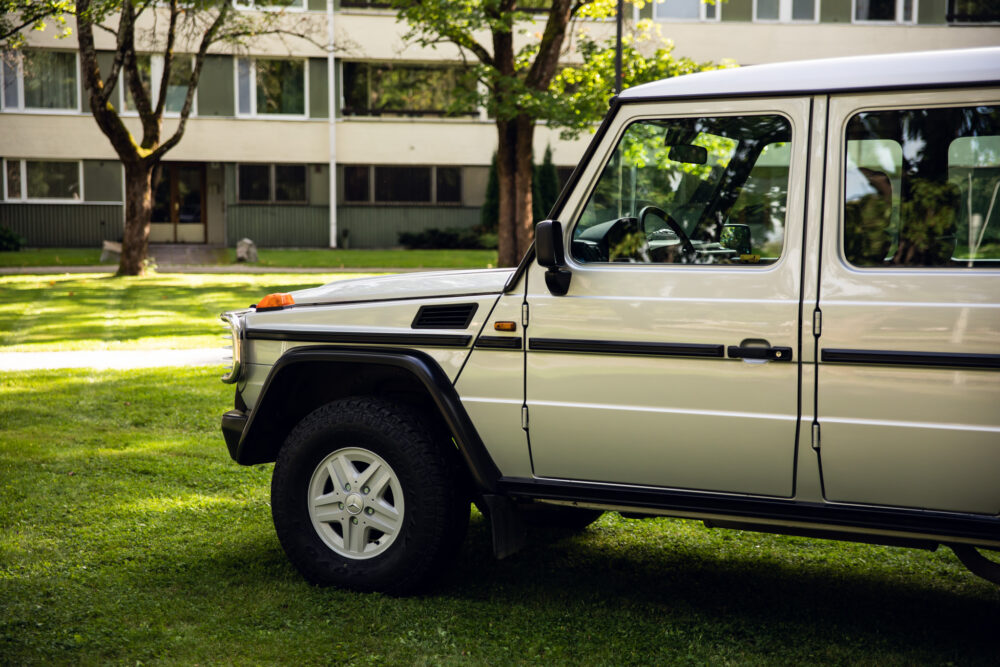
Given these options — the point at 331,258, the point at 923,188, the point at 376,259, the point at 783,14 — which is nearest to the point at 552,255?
the point at 923,188

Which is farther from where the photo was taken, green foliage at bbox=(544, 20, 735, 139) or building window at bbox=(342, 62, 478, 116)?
building window at bbox=(342, 62, 478, 116)

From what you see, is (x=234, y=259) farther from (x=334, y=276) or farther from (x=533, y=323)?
(x=533, y=323)

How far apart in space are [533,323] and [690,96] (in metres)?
1.06

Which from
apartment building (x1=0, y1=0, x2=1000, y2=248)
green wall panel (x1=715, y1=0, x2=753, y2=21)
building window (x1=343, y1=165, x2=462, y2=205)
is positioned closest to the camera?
apartment building (x1=0, y1=0, x2=1000, y2=248)

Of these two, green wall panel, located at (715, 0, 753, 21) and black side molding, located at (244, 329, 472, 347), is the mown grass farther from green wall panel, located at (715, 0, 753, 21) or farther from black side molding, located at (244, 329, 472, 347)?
black side molding, located at (244, 329, 472, 347)

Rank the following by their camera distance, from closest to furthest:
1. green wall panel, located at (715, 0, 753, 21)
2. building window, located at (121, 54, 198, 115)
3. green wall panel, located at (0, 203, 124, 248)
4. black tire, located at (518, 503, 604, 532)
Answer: black tire, located at (518, 503, 604, 532) < building window, located at (121, 54, 198, 115) < green wall panel, located at (0, 203, 124, 248) < green wall panel, located at (715, 0, 753, 21)

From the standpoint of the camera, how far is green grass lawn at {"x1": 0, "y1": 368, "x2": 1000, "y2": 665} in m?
4.04

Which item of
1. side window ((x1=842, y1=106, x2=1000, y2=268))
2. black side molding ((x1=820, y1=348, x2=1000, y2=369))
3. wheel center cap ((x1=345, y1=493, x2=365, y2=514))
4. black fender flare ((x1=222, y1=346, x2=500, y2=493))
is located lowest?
wheel center cap ((x1=345, y1=493, x2=365, y2=514))

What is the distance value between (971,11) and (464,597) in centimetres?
3600

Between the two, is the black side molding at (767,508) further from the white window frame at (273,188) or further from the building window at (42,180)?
the building window at (42,180)

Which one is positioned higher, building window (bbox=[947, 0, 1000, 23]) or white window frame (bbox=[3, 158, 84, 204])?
building window (bbox=[947, 0, 1000, 23])

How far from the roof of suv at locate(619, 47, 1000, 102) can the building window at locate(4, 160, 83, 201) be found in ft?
109

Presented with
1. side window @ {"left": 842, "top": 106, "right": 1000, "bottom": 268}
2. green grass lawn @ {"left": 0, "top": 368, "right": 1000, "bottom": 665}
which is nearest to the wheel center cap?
green grass lawn @ {"left": 0, "top": 368, "right": 1000, "bottom": 665}

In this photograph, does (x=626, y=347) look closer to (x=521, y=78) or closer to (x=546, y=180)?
(x=521, y=78)
